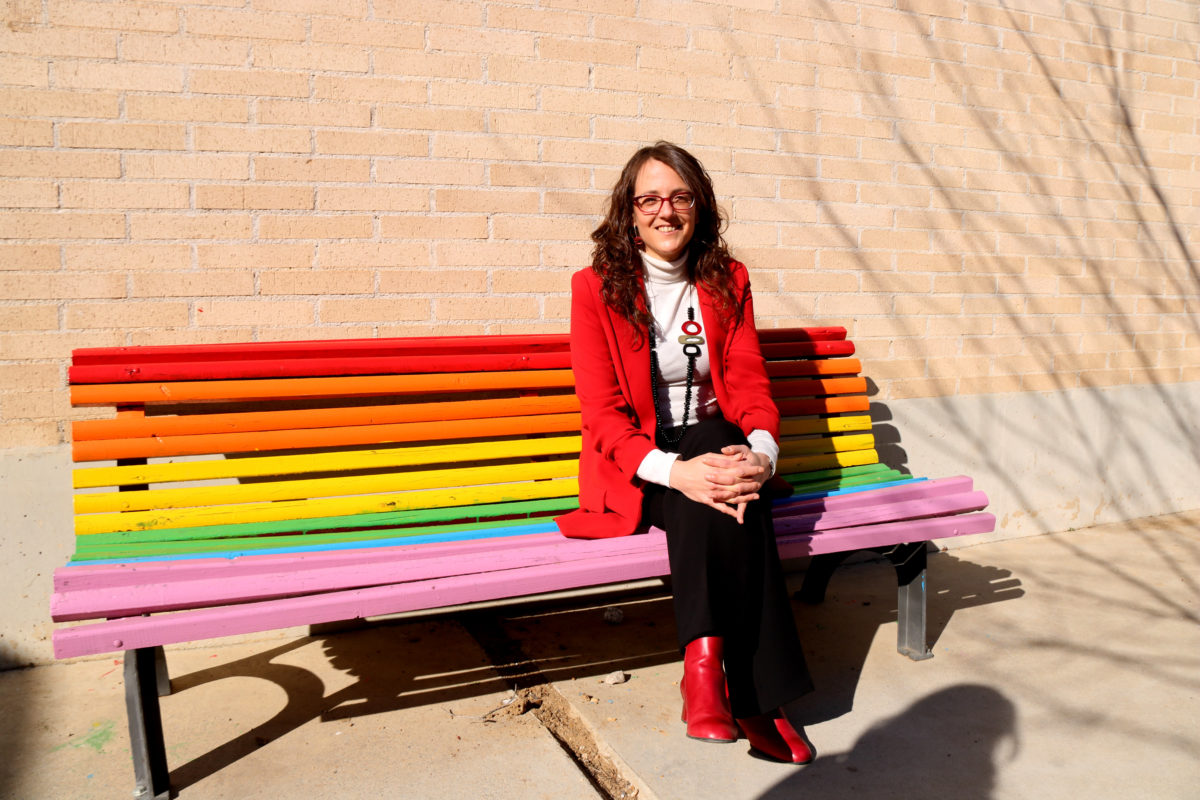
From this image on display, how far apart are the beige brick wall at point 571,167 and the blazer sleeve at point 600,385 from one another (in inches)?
34.9

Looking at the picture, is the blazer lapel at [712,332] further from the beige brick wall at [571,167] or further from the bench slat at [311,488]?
the beige brick wall at [571,167]

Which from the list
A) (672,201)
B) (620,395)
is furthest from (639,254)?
(620,395)

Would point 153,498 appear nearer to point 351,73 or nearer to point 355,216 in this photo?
point 355,216

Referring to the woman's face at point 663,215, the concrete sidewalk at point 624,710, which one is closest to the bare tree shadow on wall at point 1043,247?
the concrete sidewalk at point 624,710

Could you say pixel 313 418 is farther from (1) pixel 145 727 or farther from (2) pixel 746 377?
(2) pixel 746 377

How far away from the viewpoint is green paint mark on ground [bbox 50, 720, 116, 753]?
2.61 m

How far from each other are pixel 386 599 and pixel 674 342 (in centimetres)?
121

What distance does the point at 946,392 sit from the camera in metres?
4.52

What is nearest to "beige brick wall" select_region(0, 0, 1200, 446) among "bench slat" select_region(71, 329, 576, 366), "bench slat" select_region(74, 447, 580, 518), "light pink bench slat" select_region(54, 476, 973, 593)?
"bench slat" select_region(71, 329, 576, 366)

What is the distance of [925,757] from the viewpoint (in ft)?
8.05

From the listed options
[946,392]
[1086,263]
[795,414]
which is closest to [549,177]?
[795,414]

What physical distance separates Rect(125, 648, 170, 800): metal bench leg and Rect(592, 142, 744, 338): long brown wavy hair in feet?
5.33

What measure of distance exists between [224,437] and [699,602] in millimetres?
1601

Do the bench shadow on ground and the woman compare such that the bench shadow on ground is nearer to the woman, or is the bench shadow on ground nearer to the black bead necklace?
the woman
